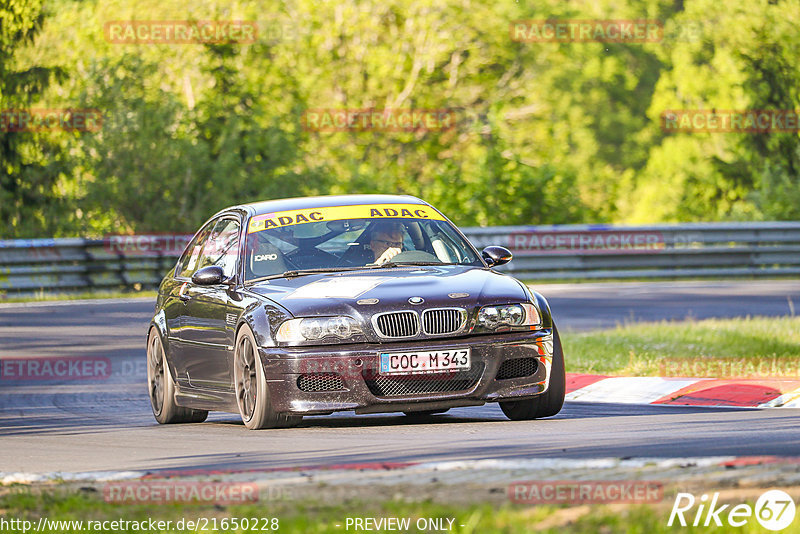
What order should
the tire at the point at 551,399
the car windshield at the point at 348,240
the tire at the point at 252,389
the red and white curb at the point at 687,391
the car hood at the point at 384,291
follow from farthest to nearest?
the red and white curb at the point at 687,391 → the car windshield at the point at 348,240 → the tire at the point at 551,399 → the tire at the point at 252,389 → the car hood at the point at 384,291

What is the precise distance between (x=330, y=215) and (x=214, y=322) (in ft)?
3.59

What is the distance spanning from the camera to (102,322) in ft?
60.2

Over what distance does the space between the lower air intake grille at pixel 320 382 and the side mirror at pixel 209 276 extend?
141 cm

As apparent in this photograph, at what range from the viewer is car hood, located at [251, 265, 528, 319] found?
916 cm

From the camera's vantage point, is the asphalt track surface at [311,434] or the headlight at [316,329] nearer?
the asphalt track surface at [311,434]

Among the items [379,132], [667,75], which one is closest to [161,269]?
[379,132]

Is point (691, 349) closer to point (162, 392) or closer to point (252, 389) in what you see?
point (162, 392)

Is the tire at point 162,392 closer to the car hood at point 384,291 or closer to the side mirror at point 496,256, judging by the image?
the car hood at point 384,291

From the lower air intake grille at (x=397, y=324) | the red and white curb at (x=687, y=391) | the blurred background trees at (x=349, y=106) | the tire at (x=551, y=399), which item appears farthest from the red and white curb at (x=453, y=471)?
the blurred background trees at (x=349, y=106)

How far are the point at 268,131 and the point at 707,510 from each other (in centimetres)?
2551

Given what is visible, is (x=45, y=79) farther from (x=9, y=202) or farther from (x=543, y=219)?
(x=543, y=219)

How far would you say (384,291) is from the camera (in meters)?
9.30

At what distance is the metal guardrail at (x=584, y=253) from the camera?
890 inches

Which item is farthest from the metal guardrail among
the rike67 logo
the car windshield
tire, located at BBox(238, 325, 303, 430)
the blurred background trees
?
the rike67 logo
